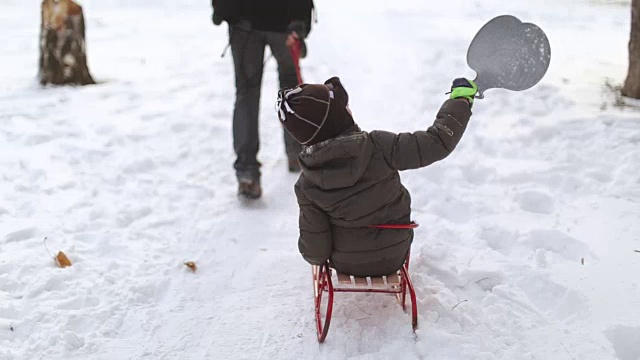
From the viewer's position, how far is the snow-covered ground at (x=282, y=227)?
2871 mm

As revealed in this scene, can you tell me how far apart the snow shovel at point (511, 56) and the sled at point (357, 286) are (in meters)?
0.86

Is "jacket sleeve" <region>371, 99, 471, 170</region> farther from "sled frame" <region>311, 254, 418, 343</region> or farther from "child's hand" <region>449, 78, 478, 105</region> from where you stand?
"sled frame" <region>311, 254, 418, 343</region>

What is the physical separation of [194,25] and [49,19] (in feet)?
15.1

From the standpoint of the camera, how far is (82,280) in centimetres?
328

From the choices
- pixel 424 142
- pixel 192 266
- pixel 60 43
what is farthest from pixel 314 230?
pixel 60 43

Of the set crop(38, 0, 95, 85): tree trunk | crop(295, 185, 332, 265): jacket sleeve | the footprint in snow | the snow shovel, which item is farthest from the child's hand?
crop(38, 0, 95, 85): tree trunk

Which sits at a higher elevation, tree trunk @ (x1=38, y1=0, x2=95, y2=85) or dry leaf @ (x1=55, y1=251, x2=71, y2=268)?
tree trunk @ (x1=38, y1=0, x2=95, y2=85)

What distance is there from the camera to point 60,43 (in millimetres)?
6727

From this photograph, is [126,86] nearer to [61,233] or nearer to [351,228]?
[61,233]

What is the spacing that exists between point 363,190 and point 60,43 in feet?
17.6

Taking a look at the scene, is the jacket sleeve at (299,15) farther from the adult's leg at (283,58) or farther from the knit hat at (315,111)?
the knit hat at (315,111)

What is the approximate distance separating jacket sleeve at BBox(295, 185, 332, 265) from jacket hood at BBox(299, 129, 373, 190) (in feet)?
0.42

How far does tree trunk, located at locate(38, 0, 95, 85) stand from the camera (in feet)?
21.9

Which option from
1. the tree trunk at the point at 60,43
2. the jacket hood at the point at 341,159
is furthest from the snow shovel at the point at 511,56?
the tree trunk at the point at 60,43
